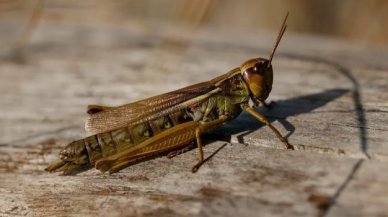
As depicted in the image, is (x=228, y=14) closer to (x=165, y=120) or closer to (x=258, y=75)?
(x=258, y=75)

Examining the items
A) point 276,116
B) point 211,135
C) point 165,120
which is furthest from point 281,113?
point 165,120

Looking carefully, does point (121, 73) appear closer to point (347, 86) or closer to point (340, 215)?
point (347, 86)

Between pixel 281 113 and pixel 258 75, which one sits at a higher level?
pixel 258 75

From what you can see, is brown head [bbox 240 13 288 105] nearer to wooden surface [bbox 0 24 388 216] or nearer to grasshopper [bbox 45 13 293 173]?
grasshopper [bbox 45 13 293 173]

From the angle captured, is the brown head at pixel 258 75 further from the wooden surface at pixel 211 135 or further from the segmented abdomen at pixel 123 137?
the segmented abdomen at pixel 123 137

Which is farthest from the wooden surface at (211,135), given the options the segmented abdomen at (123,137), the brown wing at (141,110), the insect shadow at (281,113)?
the brown wing at (141,110)

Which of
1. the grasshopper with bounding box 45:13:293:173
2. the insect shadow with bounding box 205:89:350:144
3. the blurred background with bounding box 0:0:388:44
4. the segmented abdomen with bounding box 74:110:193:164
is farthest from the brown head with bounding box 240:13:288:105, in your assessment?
the blurred background with bounding box 0:0:388:44
